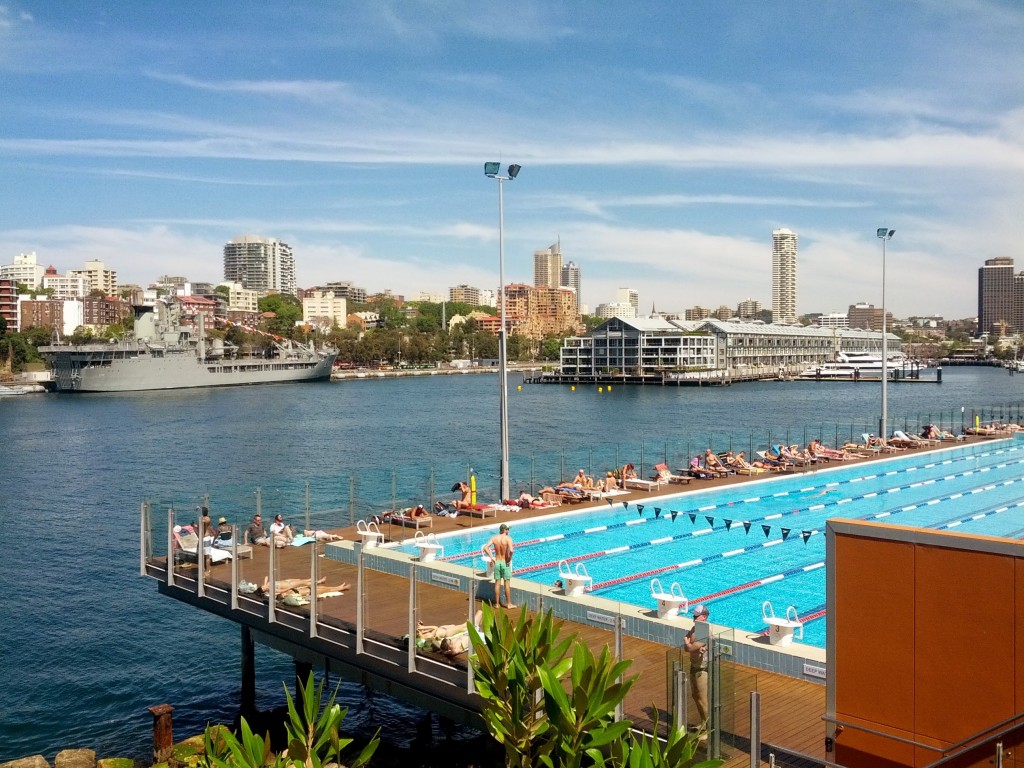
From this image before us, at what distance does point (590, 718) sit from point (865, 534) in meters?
3.06

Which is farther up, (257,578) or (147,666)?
(257,578)

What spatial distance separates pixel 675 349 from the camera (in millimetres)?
129000

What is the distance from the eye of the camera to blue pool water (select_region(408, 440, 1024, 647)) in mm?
16922

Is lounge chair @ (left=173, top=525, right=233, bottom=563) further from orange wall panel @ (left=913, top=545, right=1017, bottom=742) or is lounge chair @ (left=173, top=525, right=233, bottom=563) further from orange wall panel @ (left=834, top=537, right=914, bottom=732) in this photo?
orange wall panel @ (left=913, top=545, right=1017, bottom=742)

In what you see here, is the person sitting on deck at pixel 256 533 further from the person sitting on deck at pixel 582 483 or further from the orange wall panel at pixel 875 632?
the orange wall panel at pixel 875 632

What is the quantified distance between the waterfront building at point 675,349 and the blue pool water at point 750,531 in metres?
97.4

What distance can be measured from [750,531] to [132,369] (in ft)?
343

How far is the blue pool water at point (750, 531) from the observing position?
55.5 ft

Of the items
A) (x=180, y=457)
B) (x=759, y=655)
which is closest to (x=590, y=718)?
(x=759, y=655)

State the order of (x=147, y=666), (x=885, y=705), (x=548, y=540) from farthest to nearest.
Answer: (x=548, y=540) → (x=147, y=666) → (x=885, y=705)

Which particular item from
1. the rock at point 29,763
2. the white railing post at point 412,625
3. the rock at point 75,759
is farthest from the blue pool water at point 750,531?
the rock at point 29,763

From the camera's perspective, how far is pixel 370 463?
47.6m

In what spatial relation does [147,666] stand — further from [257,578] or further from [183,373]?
[183,373]

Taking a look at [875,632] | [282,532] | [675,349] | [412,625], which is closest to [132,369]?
[675,349]
